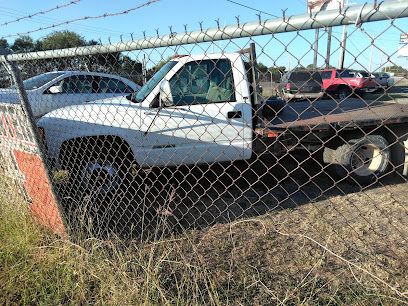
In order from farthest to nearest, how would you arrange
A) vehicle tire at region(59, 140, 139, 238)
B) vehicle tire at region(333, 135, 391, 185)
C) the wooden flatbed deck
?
vehicle tire at region(333, 135, 391, 185)
the wooden flatbed deck
vehicle tire at region(59, 140, 139, 238)

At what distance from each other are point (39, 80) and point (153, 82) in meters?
5.00

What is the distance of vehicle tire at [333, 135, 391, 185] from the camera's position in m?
5.04

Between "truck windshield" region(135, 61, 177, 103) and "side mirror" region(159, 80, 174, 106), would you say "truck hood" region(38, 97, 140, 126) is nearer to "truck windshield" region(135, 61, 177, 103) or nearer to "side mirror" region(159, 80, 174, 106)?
"truck windshield" region(135, 61, 177, 103)

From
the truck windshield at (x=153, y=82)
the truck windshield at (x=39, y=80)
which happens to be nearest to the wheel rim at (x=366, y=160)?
the truck windshield at (x=153, y=82)

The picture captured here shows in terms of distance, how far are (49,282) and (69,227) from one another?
20.4 inches

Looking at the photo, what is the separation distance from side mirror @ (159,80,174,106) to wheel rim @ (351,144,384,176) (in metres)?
2.63

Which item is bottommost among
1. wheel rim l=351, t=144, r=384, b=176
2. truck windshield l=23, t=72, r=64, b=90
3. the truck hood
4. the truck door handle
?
wheel rim l=351, t=144, r=384, b=176

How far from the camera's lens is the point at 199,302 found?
2482 mm

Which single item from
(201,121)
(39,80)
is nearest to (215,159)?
(201,121)

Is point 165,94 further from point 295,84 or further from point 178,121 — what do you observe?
point 295,84

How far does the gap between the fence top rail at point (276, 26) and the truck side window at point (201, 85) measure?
2.15 meters

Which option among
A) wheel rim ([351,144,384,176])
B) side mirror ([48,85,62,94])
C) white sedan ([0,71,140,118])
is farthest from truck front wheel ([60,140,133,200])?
side mirror ([48,85,62,94])

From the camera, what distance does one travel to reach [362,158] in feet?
17.7

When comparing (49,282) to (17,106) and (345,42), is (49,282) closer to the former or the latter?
(17,106)
